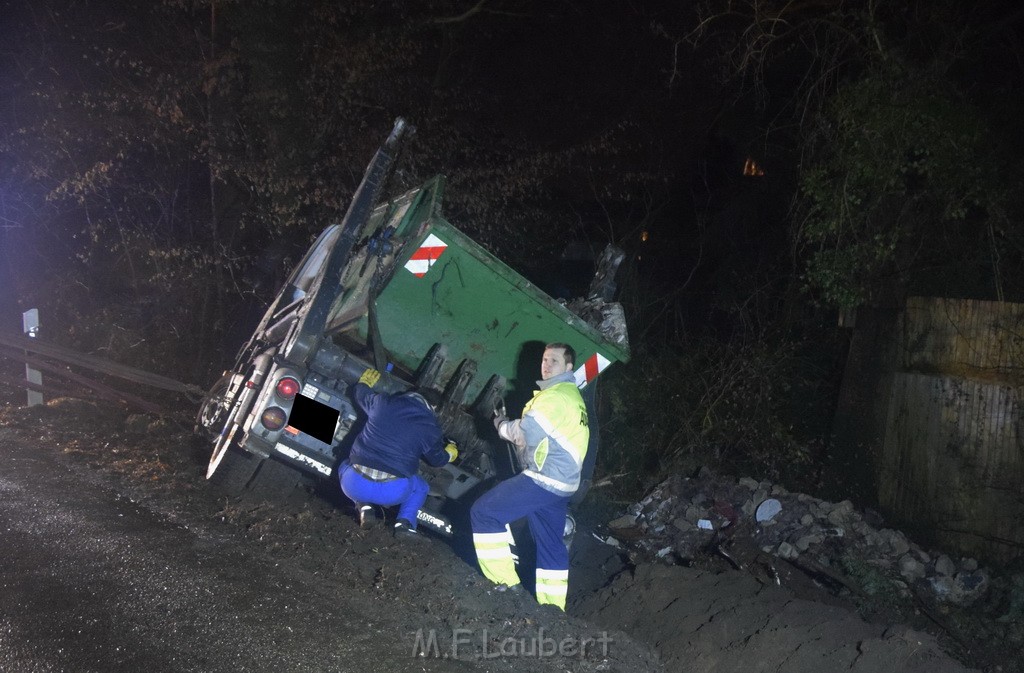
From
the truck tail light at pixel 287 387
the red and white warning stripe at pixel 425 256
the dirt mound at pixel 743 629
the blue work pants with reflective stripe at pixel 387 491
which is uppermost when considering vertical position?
the red and white warning stripe at pixel 425 256

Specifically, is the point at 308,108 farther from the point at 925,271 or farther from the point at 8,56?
the point at 925,271

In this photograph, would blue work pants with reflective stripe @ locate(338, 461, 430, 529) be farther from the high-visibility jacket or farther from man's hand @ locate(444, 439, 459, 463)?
the high-visibility jacket

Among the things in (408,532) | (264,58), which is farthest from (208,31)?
(408,532)

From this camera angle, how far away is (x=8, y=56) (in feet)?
34.9

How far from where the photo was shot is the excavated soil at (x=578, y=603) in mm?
3979

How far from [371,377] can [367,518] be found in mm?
855

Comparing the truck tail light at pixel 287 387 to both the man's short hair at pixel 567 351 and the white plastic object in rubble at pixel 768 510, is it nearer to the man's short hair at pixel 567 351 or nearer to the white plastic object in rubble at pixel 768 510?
the man's short hair at pixel 567 351

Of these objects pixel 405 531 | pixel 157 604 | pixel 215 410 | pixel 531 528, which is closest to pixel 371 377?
pixel 405 531

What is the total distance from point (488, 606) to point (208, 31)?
26.5 ft

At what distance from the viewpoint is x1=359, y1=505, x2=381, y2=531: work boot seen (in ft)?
16.2

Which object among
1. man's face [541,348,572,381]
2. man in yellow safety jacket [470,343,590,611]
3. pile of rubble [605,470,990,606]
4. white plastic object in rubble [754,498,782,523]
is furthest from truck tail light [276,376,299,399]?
white plastic object in rubble [754,498,782,523]

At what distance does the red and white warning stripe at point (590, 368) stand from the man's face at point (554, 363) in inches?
23.4

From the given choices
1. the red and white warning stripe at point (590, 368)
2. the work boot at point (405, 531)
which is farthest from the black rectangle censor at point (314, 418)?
the red and white warning stripe at point (590, 368)

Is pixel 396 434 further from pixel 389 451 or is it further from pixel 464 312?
pixel 464 312
